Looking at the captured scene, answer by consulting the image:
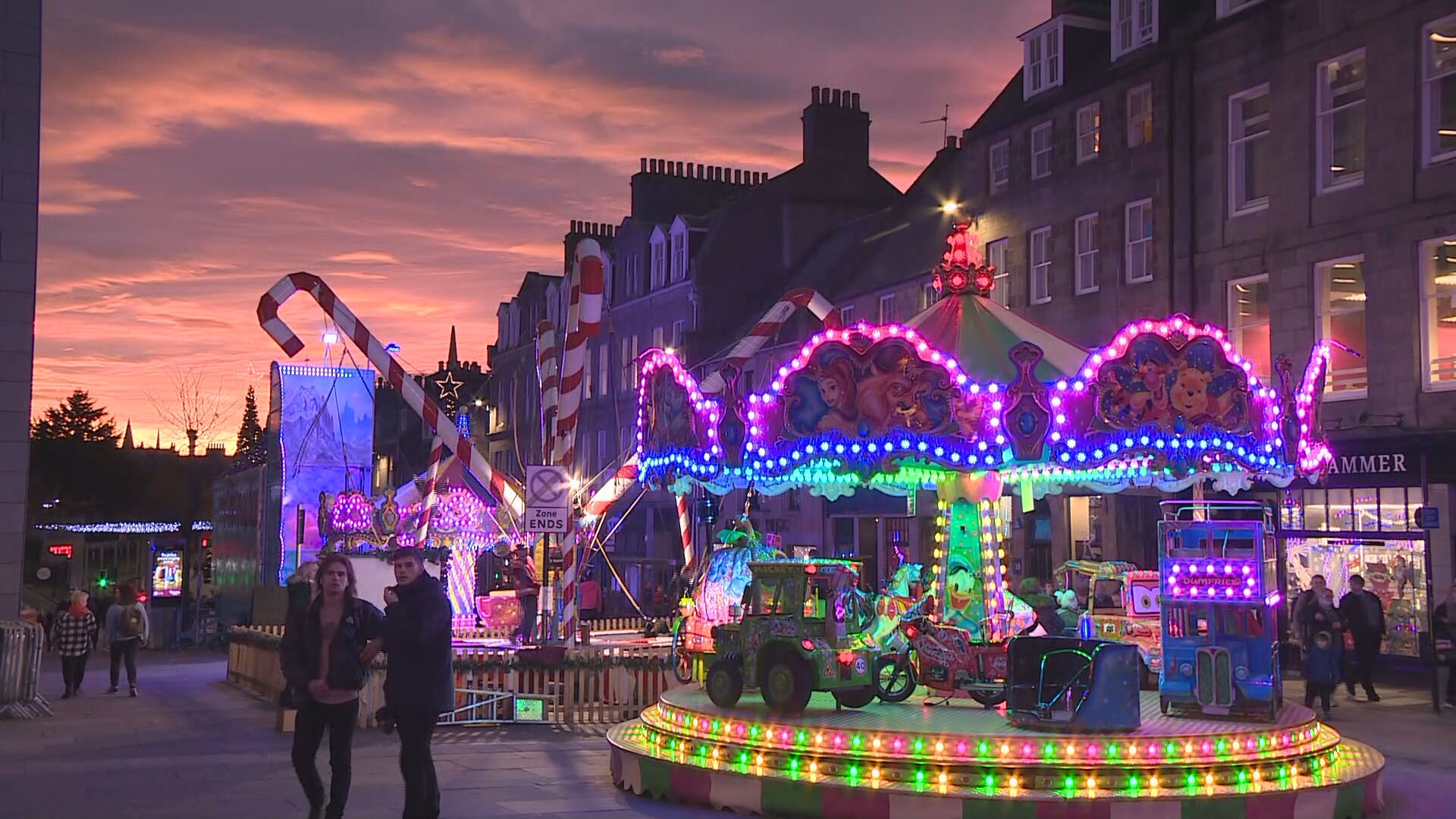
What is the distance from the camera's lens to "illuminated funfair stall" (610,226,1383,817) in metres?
11.1

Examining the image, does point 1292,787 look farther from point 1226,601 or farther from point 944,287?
point 944,287

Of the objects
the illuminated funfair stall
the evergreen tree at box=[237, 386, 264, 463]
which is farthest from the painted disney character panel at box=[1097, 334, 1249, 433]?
the evergreen tree at box=[237, 386, 264, 463]

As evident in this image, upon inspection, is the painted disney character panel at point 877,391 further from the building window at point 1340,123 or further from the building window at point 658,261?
the building window at point 658,261

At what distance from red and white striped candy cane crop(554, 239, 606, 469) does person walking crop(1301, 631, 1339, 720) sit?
8866 mm

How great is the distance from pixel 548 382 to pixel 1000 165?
1544 cm

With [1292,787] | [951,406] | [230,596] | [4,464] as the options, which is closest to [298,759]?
[951,406]

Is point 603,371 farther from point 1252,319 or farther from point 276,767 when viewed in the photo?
point 276,767

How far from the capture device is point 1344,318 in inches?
936

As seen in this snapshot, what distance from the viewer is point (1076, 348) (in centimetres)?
1614

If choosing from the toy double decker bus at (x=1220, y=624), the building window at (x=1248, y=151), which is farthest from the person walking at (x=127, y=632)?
the building window at (x=1248, y=151)

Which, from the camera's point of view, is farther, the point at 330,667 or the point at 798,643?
the point at 798,643

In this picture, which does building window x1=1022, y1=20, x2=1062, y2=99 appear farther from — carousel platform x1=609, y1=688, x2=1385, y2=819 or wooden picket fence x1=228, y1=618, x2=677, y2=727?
carousel platform x1=609, y1=688, x2=1385, y2=819

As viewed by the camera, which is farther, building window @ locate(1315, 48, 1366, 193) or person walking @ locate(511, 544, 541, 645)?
person walking @ locate(511, 544, 541, 645)

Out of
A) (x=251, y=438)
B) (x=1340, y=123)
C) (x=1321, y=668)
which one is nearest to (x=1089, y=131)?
(x=1340, y=123)
